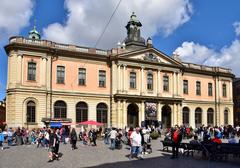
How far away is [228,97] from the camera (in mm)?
52344

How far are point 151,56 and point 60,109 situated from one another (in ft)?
49.0

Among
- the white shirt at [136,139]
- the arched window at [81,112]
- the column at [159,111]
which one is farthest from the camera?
the column at [159,111]

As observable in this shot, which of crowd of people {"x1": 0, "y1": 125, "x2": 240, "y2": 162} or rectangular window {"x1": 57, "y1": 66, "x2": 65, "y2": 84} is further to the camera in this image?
rectangular window {"x1": 57, "y1": 66, "x2": 65, "y2": 84}

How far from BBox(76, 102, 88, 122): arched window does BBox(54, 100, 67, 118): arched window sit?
1.71 metres

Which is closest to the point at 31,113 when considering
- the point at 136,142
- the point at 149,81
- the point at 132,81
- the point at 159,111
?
the point at 132,81

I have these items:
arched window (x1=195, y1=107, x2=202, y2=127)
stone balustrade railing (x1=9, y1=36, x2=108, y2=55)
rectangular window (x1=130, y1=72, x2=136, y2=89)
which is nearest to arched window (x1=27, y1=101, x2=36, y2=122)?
stone balustrade railing (x1=9, y1=36, x2=108, y2=55)

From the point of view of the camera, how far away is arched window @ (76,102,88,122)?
127ft

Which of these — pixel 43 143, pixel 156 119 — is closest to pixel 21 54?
pixel 43 143

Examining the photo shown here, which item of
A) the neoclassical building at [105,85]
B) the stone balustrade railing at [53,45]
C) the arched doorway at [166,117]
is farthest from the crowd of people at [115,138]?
the stone balustrade railing at [53,45]

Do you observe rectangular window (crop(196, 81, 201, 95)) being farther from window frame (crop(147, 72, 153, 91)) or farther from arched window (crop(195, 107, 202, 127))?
window frame (crop(147, 72, 153, 91))

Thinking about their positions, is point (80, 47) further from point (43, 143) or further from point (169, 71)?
point (43, 143)

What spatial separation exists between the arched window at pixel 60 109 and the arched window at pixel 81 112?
5.61 ft

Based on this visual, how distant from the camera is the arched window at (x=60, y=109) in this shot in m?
37.2

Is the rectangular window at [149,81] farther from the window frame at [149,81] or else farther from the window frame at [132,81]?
the window frame at [132,81]
